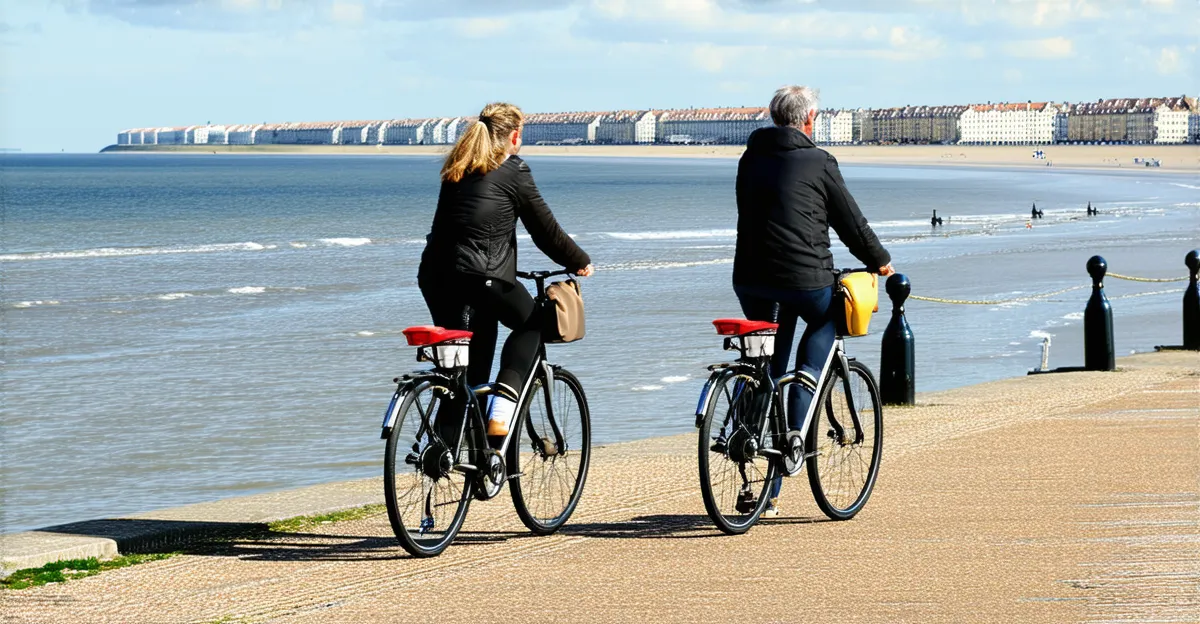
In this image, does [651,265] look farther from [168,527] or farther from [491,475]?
[491,475]

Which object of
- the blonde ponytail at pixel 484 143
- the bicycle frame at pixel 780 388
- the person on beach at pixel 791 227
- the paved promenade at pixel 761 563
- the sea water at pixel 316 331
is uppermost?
the blonde ponytail at pixel 484 143

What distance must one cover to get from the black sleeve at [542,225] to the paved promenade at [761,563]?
1.16 meters

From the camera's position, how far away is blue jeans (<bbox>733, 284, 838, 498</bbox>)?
6449mm

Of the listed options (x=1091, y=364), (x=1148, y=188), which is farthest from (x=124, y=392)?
(x=1148, y=188)

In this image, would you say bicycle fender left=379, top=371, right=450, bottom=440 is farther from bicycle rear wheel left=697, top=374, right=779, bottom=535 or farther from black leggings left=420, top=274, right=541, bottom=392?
bicycle rear wheel left=697, top=374, right=779, bottom=535

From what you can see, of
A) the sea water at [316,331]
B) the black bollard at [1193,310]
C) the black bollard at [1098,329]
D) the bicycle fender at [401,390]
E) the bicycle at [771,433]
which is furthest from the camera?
the black bollard at [1193,310]

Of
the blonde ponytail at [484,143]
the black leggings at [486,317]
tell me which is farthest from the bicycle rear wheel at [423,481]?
the blonde ponytail at [484,143]

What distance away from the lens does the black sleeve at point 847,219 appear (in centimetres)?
646

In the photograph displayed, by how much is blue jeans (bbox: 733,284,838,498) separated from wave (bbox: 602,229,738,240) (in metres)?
39.8

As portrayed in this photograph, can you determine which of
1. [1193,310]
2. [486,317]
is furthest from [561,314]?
[1193,310]

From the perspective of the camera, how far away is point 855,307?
21.7 ft

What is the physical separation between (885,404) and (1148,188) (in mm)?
81721

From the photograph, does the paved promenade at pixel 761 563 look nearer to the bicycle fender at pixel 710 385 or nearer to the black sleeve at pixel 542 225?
the bicycle fender at pixel 710 385

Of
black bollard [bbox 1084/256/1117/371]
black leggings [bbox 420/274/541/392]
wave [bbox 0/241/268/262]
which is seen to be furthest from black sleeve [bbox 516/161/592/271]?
wave [bbox 0/241/268/262]
